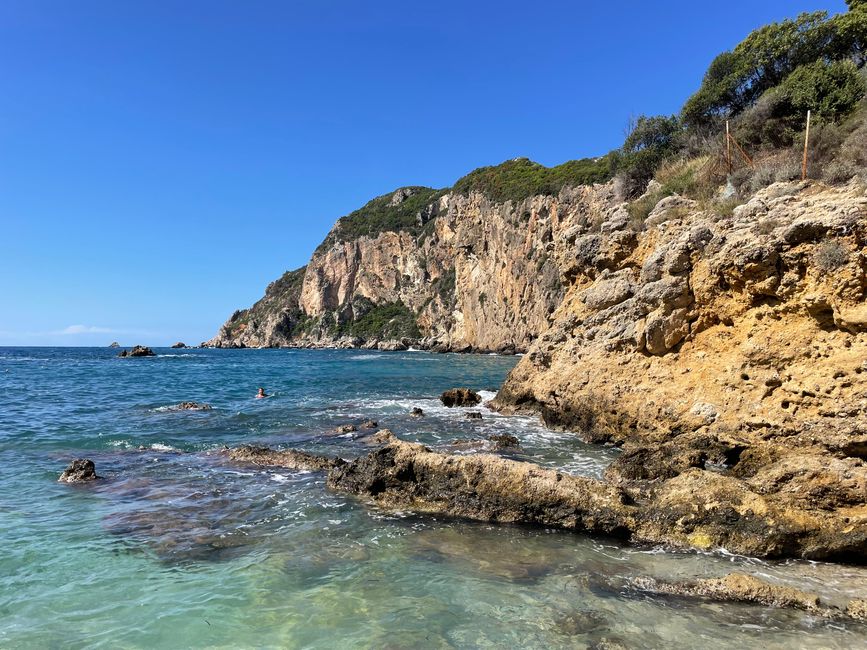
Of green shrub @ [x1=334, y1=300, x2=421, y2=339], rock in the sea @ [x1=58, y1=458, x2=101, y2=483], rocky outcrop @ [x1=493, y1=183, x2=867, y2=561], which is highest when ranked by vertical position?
green shrub @ [x1=334, y1=300, x2=421, y2=339]

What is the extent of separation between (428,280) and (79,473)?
8646 cm

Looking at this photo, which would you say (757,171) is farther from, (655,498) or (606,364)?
(655,498)

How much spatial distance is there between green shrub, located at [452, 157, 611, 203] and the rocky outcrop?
148 ft

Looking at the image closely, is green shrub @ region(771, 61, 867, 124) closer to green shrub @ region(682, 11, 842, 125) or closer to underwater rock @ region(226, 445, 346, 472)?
green shrub @ region(682, 11, 842, 125)

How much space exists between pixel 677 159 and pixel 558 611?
59.1 feet

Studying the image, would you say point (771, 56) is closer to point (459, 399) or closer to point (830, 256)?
point (830, 256)

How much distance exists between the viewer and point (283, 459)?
1125 cm

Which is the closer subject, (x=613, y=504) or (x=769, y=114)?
(x=613, y=504)

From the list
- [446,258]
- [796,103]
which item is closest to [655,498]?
[796,103]

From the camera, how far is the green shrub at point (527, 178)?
60009mm

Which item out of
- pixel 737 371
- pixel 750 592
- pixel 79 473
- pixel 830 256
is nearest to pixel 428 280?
pixel 737 371

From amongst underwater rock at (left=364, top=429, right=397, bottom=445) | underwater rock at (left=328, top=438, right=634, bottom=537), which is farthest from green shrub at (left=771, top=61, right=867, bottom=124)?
underwater rock at (left=364, top=429, right=397, bottom=445)

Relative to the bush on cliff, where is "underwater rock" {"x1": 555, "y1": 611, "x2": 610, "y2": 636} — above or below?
below

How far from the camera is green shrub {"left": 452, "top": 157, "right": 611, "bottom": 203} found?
197 ft
